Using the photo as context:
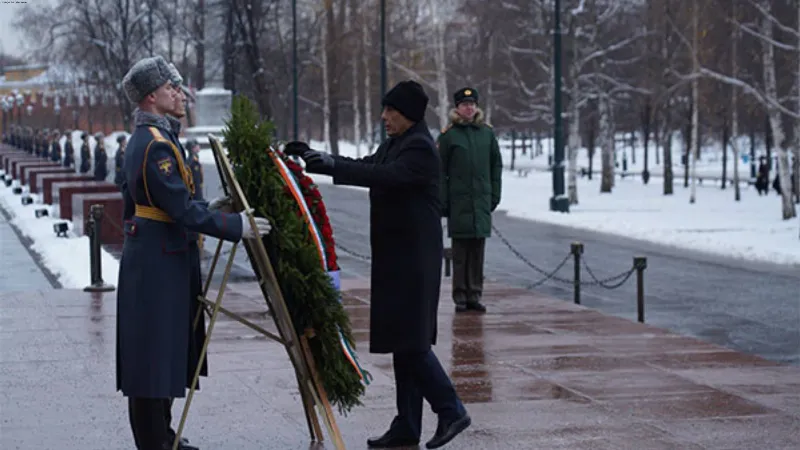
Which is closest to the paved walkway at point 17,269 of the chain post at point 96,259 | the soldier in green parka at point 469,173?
the chain post at point 96,259

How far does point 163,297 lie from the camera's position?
21.0 feet

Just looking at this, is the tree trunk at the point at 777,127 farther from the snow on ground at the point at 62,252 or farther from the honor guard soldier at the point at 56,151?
the honor guard soldier at the point at 56,151

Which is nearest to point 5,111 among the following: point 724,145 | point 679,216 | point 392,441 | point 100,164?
point 724,145

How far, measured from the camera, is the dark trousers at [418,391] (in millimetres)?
7121

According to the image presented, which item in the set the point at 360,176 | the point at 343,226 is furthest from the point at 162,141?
the point at 343,226

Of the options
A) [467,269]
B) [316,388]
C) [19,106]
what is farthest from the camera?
[19,106]

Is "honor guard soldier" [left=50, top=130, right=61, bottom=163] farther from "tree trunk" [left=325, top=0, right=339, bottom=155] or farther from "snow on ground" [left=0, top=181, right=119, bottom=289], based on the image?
"snow on ground" [left=0, top=181, right=119, bottom=289]

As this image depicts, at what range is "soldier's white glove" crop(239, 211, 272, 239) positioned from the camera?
6.38 meters

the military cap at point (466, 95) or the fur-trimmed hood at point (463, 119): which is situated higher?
the military cap at point (466, 95)

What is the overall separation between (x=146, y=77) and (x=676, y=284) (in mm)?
12510

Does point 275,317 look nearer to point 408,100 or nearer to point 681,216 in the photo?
point 408,100

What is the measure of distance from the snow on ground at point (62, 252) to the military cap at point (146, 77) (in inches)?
375

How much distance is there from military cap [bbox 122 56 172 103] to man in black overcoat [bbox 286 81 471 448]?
103cm

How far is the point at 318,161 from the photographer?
6.53m
